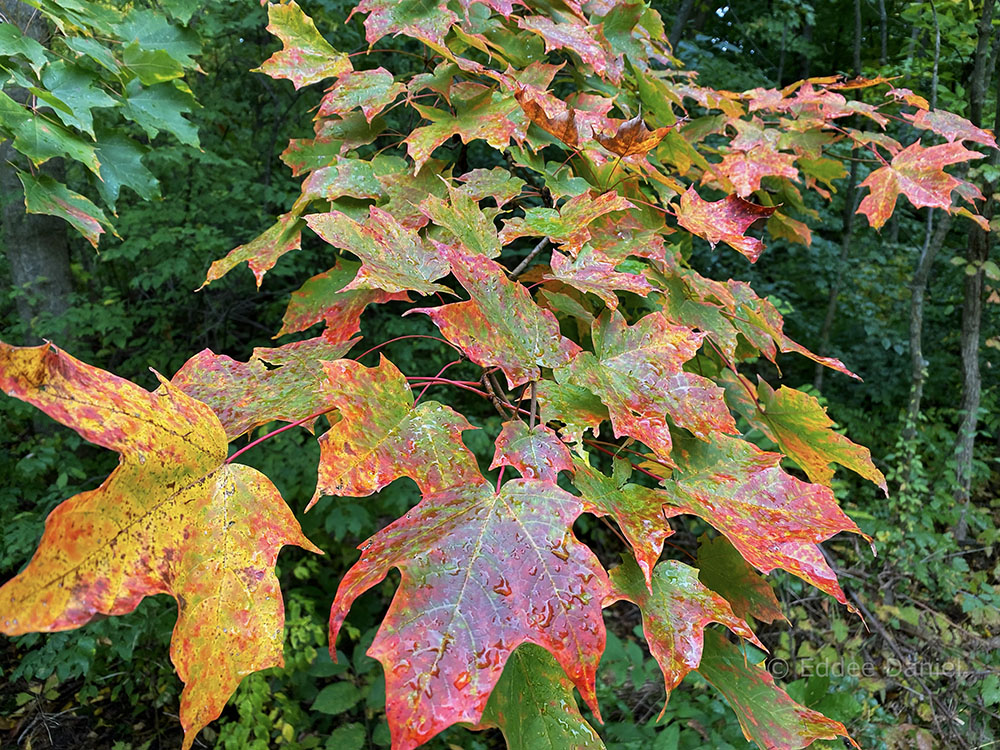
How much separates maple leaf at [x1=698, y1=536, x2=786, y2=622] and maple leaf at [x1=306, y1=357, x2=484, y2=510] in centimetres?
37

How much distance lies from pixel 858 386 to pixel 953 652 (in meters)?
2.93

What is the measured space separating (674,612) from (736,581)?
245mm

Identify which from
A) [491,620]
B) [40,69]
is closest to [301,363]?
[491,620]

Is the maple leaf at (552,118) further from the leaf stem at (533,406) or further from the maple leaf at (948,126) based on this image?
the maple leaf at (948,126)

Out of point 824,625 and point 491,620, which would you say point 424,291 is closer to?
point 491,620

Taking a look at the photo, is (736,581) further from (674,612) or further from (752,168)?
(752,168)

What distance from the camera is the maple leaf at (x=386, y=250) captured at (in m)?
0.67

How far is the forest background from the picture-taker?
2.36 m

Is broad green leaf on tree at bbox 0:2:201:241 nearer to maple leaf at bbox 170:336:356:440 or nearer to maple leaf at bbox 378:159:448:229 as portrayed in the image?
maple leaf at bbox 378:159:448:229

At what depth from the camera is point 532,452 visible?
571mm

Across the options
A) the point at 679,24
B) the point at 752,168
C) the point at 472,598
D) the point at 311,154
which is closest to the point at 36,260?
the point at 311,154

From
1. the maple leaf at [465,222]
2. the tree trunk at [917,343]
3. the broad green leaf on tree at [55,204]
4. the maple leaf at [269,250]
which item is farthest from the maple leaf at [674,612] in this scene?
the tree trunk at [917,343]

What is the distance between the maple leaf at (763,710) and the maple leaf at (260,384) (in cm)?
51

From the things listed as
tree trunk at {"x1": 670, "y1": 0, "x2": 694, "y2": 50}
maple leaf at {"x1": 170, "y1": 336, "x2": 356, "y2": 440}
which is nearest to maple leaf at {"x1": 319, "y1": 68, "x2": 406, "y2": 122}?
maple leaf at {"x1": 170, "y1": 336, "x2": 356, "y2": 440}
